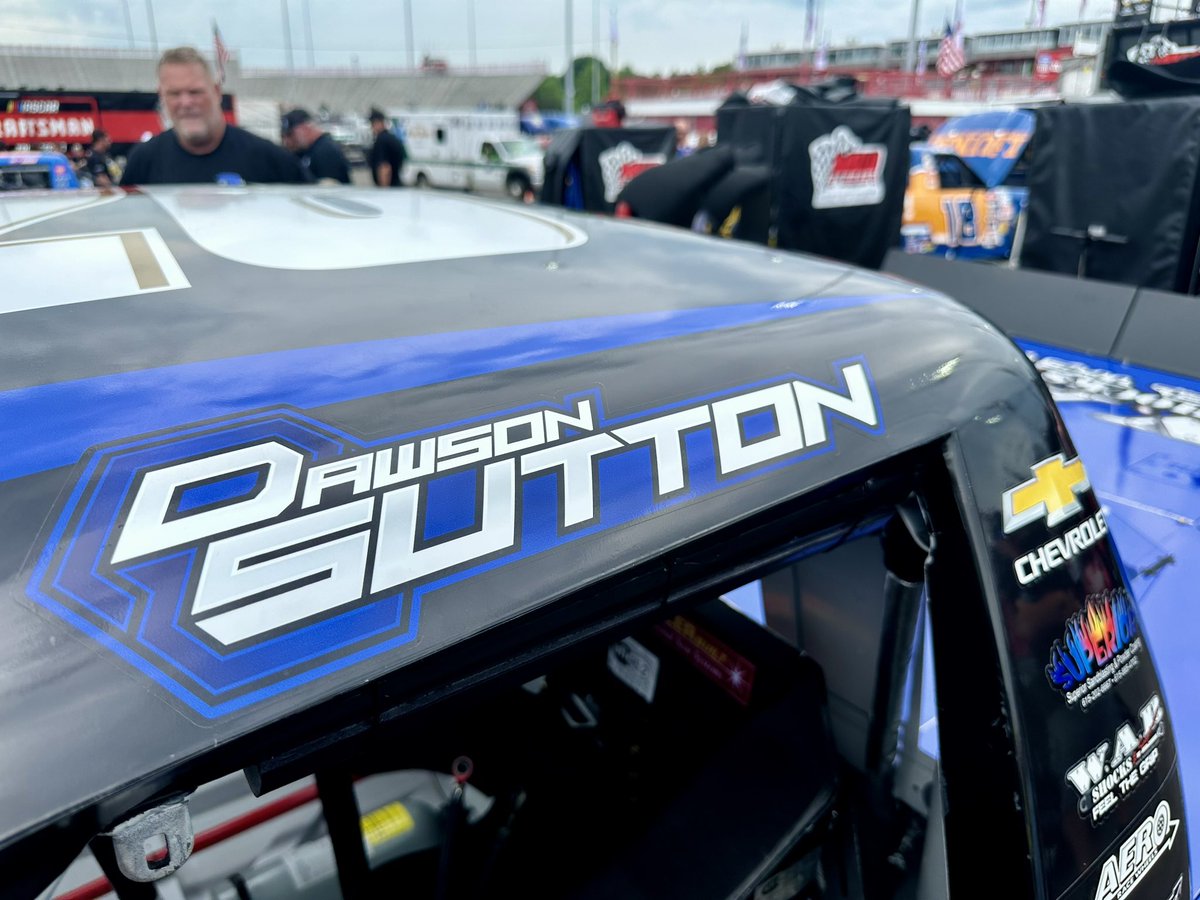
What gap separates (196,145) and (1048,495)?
13.5ft

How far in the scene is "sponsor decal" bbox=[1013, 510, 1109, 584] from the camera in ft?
3.46

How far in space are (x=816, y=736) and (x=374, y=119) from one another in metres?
10.8

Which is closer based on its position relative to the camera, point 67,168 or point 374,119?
point 67,168

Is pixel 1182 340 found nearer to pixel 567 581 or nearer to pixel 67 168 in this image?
pixel 567 581

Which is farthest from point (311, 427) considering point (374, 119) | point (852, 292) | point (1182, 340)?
point (374, 119)

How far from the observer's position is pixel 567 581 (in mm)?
744

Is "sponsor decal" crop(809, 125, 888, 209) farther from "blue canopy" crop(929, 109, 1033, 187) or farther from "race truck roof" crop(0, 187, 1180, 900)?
"race truck roof" crop(0, 187, 1180, 900)

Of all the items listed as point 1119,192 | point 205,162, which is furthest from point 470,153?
point 205,162

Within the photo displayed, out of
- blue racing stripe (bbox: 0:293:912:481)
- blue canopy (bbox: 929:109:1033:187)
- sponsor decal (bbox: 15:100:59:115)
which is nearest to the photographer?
blue racing stripe (bbox: 0:293:912:481)

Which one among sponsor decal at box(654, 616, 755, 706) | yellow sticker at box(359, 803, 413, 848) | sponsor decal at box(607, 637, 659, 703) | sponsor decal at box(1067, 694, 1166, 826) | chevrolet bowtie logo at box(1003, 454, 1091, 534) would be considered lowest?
yellow sticker at box(359, 803, 413, 848)

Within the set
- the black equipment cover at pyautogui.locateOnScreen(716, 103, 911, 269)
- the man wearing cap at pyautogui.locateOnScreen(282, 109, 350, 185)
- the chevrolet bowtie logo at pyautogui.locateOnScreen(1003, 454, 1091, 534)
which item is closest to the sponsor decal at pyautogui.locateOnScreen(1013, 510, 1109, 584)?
the chevrolet bowtie logo at pyautogui.locateOnScreen(1003, 454, 1091, 534)

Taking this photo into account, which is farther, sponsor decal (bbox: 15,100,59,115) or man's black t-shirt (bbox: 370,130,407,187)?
sponsor decal (bbox: 15,100,59,115)

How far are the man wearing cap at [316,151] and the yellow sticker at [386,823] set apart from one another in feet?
16.1

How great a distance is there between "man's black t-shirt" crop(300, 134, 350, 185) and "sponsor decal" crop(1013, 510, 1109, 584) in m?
5.87
